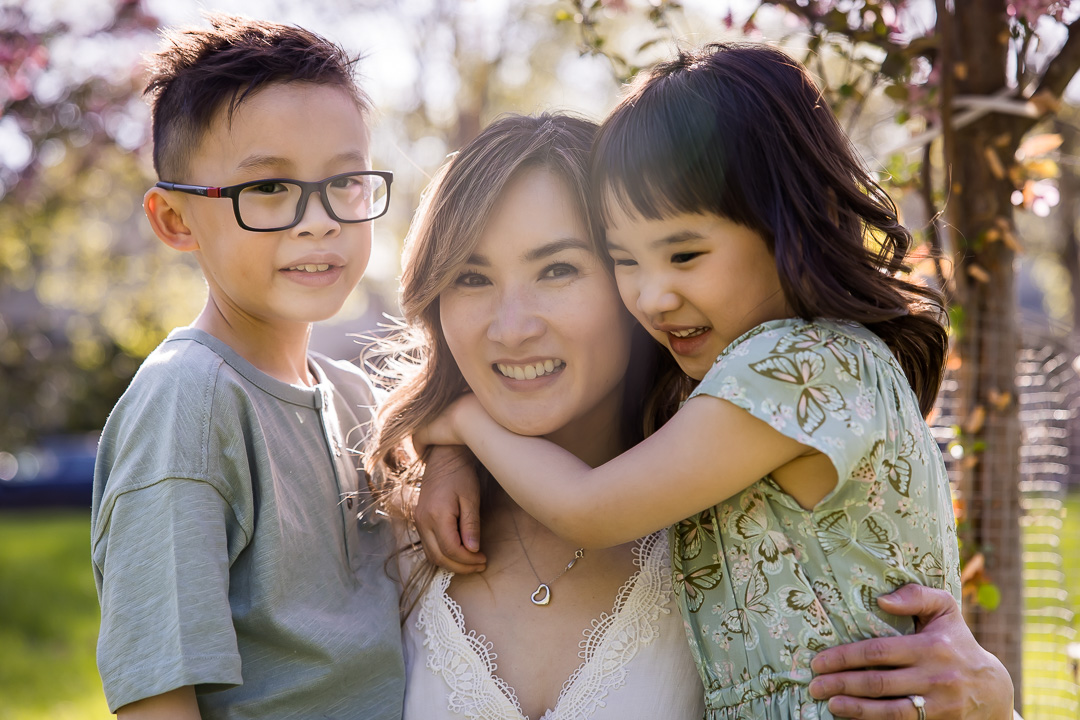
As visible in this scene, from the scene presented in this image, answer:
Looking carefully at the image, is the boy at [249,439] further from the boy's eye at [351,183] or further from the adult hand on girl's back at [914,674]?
the adult hand on girl's back at [914,674]

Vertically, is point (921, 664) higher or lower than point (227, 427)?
lower

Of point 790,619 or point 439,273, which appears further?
point 439,273

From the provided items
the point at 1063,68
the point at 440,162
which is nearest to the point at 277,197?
the point at 1063,68

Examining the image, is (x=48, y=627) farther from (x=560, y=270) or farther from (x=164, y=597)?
(x=560, y=270)

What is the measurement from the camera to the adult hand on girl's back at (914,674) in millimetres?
1829

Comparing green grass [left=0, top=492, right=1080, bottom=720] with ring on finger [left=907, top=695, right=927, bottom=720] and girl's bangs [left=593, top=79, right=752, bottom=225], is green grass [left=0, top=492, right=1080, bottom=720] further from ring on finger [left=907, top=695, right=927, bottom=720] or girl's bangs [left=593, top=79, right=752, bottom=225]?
girl's bangs [left=593, top=79, right=752, bottom=225]

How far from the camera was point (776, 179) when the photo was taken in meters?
1.99

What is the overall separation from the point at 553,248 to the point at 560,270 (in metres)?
0.07

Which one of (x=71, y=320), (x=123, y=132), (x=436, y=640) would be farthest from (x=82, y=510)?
(x=436, y=640)

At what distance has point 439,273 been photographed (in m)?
2.29

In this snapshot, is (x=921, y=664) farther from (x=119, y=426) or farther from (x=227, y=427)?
(x=119, y=426)

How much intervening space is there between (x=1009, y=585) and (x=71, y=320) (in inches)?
487

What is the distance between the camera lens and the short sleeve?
1812 mm

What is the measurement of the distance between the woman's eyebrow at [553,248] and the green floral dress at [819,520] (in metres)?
0.50
